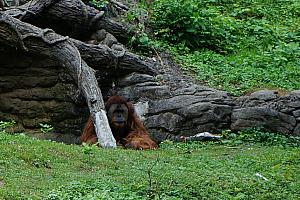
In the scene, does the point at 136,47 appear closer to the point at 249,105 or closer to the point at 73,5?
the point at 73,5

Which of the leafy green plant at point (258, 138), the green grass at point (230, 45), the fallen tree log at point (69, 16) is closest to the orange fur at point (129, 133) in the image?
the leafy green plant at point (258, 138)

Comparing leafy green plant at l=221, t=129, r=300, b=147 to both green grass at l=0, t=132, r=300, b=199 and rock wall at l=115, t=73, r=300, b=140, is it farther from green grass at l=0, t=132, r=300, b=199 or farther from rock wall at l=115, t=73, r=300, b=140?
green grass at l=0, t=132, r=300, b=199

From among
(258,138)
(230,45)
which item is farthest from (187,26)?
(258,138)

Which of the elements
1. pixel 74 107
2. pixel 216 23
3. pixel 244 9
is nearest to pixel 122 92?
pixel 74 107

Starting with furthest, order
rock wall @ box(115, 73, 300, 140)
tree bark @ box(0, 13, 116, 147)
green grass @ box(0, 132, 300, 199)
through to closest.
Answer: rock wall @ box(115, 73, 300, 140)
tree bark @ box(0, 13, 116, 147)
green grass @ box(0, 132, 300, 199)

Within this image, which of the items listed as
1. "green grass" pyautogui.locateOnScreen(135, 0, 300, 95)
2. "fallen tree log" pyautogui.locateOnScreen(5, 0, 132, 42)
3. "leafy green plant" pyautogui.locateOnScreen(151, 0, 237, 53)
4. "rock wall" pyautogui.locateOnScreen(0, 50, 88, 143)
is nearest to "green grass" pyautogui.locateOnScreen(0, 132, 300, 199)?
"rock wall" pyautogui.locateOnScreen(0, 50, 88, 143)

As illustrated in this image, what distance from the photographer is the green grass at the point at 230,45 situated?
10758 mm

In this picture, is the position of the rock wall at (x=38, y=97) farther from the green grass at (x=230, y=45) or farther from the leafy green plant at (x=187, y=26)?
the leafy green plant at (x=187, y=26)

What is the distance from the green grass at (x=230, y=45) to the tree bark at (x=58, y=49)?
2.36 metres

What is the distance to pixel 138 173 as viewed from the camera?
6062mm

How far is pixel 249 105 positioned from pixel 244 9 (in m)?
6.13

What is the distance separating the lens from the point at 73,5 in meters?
10.5

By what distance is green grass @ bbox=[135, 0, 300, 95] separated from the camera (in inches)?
424

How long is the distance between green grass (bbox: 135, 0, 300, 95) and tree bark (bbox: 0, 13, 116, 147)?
2360mm
